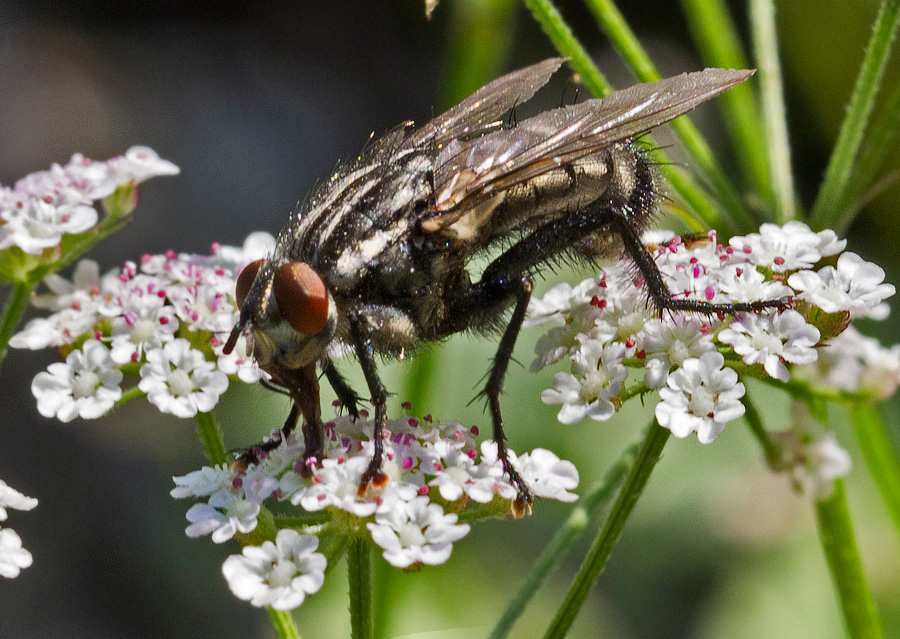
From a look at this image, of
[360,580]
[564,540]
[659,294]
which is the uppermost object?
[659,294]

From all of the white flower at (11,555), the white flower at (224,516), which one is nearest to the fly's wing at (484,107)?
the white flower at (224,516)

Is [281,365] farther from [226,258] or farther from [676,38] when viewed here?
[676,38]

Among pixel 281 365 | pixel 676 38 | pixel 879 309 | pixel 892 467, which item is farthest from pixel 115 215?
pixel 676 38

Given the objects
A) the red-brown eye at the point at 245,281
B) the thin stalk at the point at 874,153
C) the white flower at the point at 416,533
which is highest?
the red-brown eye at the point at 245,281

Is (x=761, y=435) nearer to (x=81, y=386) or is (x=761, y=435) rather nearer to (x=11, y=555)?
(x=81, y=386)

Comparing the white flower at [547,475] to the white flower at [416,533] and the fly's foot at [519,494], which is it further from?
the white flower at [416,533]

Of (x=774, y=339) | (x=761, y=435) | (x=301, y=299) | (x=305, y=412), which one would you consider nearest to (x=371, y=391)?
(x=305, y=412)
